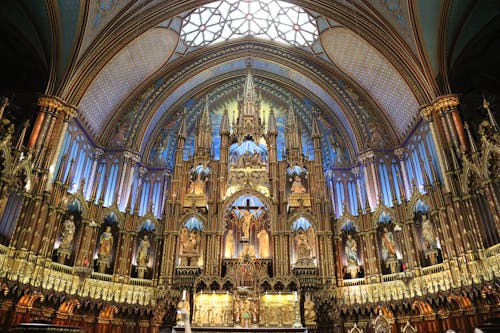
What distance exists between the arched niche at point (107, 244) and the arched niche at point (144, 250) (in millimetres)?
1220

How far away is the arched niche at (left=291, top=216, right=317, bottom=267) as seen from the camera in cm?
2019

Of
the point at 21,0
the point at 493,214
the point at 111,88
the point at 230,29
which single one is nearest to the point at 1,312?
the point at 111,88

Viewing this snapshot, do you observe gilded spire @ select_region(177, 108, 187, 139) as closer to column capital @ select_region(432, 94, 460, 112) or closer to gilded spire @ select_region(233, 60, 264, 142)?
gilded spire @ select_region(233, 60, 264, 142)

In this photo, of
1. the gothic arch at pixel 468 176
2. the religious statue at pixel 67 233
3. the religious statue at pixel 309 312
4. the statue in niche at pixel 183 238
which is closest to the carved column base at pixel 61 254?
the religious statue at pixel 67 233

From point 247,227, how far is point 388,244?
26.2ft

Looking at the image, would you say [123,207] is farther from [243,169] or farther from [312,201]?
[312,201]

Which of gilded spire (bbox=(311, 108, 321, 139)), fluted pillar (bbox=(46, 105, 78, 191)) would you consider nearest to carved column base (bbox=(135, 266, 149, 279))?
fluted pillar (bbox=(46, 105, 78, 191))

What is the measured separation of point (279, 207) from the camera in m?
21.6

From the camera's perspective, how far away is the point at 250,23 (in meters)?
27.4

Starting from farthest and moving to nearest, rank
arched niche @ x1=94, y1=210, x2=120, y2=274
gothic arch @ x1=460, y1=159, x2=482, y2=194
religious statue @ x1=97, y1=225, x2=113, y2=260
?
religious statue @ x1=97, y1=225, x2=113, y2=260 < arched niche @ x1=94, y1=210, x2=120, y2=274 < gothic arch @ x1=460, y1=159, x2=482, y2=194

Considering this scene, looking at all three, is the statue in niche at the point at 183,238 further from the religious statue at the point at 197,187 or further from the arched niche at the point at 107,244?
the arched niche at the point at 107,244

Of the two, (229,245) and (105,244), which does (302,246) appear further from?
(105,244)

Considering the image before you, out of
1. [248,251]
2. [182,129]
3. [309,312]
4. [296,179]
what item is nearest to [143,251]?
[248,251]

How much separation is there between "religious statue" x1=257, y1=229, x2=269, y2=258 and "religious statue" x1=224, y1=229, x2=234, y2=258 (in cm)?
161
